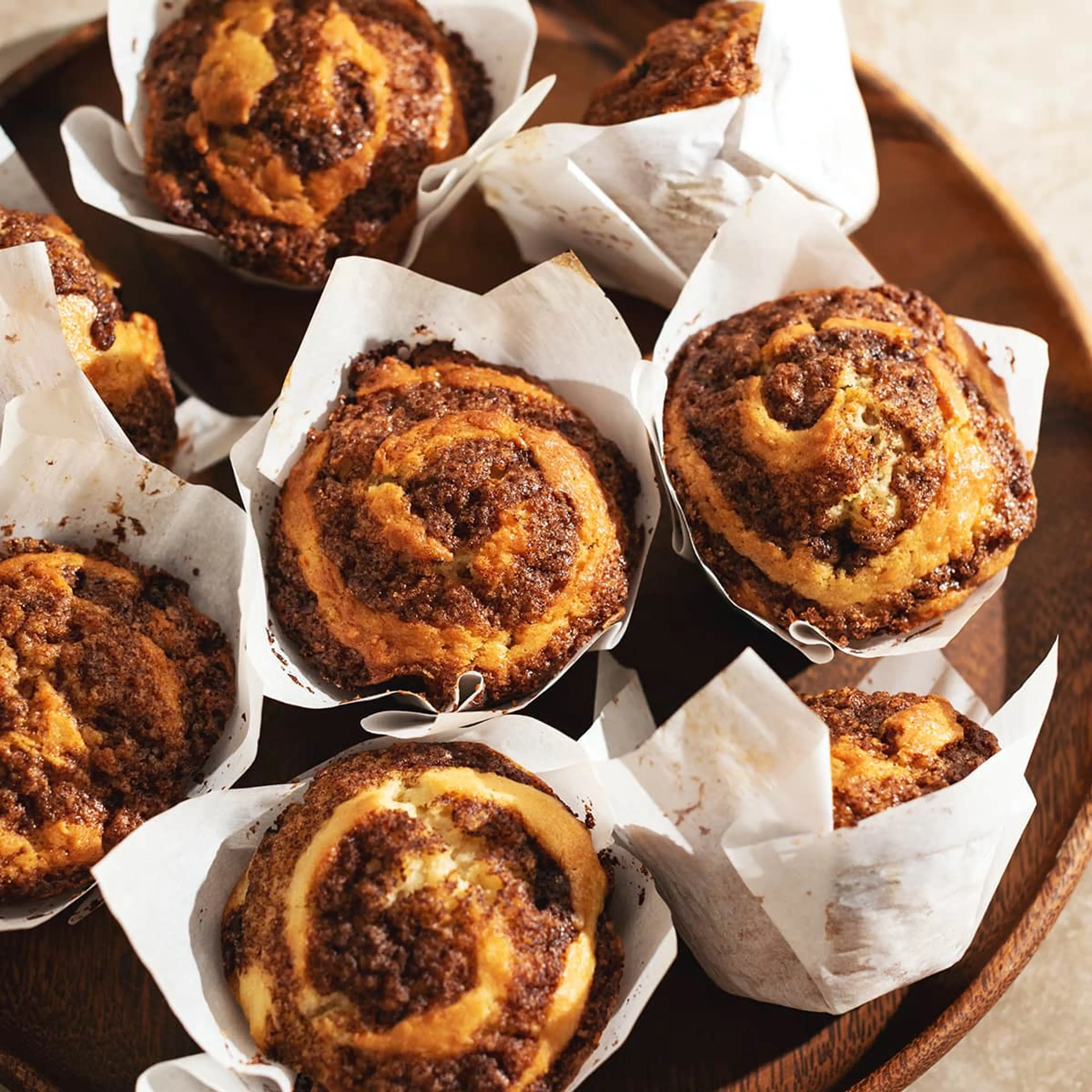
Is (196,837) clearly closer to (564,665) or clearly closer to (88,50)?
(564,665)

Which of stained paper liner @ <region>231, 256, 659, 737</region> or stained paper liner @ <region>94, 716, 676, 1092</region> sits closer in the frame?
stained paper liner @ <region>94, 716, 676, 1092</region>

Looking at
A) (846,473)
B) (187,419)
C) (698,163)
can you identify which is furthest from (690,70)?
(187,419)

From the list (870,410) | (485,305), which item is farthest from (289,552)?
(870,410)

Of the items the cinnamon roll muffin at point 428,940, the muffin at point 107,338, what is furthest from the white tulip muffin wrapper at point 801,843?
the muffin at point 107,338

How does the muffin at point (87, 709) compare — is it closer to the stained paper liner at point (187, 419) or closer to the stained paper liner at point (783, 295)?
the stained paper liner at point (187, 419)

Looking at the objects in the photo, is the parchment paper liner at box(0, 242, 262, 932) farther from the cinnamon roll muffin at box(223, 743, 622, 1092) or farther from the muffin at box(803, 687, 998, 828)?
the muffin at box(803, 687, 998, 828)

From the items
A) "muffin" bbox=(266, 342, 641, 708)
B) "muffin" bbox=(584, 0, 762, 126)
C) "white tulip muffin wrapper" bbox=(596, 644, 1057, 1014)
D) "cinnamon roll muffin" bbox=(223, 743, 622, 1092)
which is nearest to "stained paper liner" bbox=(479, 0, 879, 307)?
"muffin" bbox=(584, 0, 762, 126)

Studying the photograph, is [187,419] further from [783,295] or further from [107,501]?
[783,295]
